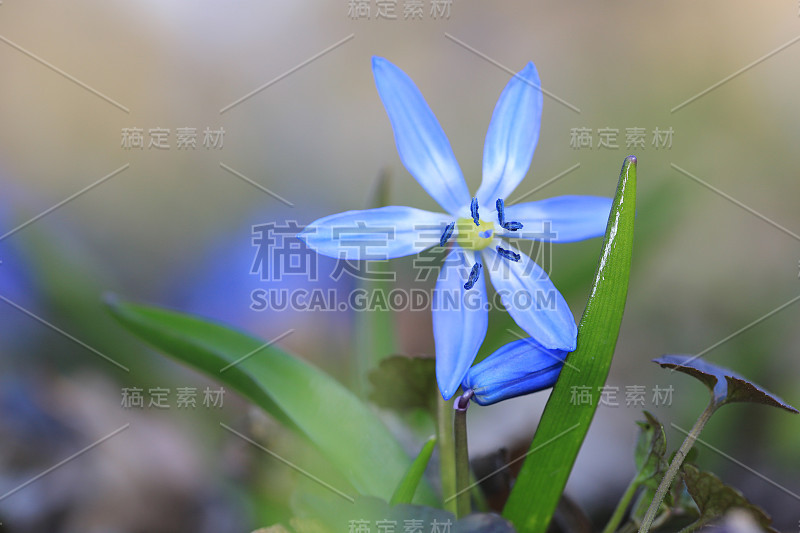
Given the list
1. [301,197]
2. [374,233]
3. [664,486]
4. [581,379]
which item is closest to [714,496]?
[664,486]

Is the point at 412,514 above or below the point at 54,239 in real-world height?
below

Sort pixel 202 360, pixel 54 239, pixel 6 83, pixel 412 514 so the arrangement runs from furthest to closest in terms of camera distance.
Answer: pixel 6 83, pixel 54 239, pixel 202 360, pixel 412 514

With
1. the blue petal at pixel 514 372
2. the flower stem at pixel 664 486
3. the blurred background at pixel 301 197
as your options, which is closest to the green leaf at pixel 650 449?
the flower stem at pixel 664 486

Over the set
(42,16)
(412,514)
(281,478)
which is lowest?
(281,478)

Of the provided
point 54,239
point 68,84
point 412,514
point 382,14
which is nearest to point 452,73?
Result: point 382,14

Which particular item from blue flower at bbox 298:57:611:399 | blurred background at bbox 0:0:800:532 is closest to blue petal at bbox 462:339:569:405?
blue flower at bbox 298:57:611:399

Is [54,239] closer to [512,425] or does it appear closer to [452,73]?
[512,425]
